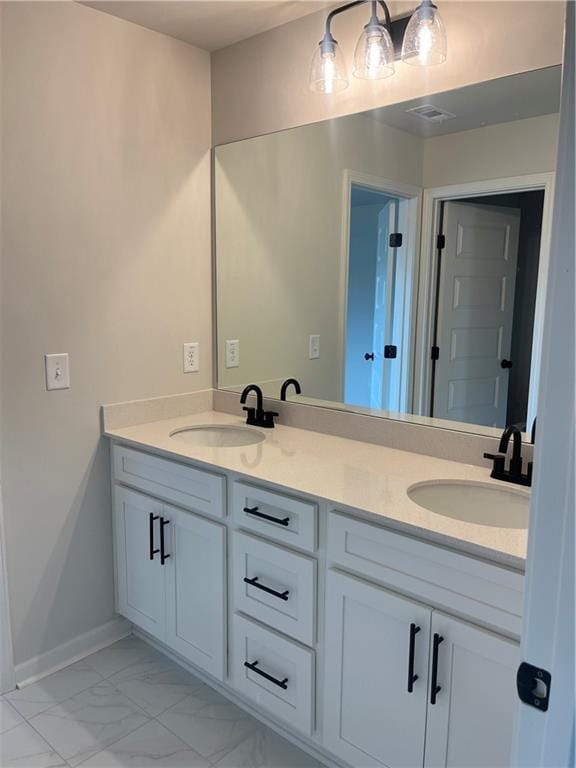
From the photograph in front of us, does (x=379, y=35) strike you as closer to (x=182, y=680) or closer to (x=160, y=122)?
(x=160, y=122)

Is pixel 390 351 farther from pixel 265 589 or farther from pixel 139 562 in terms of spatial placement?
pixel 139 562

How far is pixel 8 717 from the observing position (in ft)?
6.06

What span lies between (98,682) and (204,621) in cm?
50

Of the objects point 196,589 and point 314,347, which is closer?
point 196,589

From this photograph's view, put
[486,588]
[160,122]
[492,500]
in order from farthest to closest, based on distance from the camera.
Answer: [160,122]
[492,500]
[486,588]

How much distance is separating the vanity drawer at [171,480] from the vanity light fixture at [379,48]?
1.37 meters

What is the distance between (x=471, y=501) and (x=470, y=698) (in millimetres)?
530

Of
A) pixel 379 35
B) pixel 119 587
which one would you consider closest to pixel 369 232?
pixel 379 35

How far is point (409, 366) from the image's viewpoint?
1976mm

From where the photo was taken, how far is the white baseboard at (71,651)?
202cm

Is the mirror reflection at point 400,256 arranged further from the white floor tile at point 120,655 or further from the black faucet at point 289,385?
the white floor tile at point 120,655

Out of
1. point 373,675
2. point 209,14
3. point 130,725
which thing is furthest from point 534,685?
point 209,14

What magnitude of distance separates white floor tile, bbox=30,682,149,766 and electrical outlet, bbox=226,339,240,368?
4.30 ft

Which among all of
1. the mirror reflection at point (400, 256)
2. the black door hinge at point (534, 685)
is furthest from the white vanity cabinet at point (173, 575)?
the black door hinge at point (534, 685)
